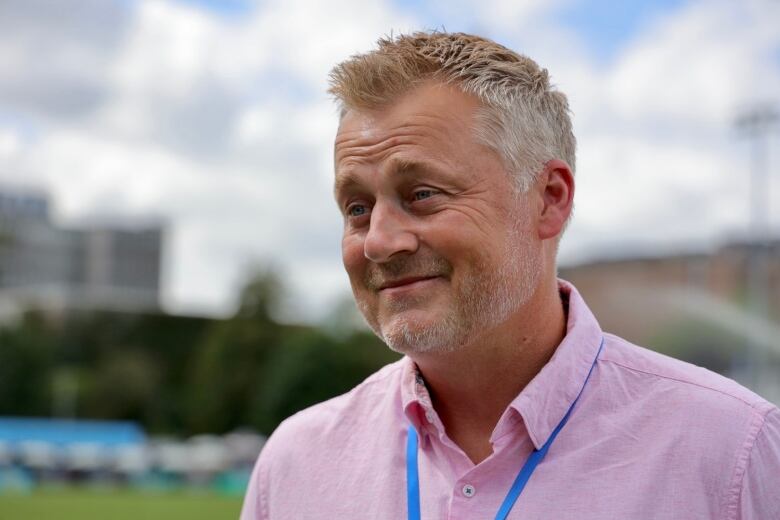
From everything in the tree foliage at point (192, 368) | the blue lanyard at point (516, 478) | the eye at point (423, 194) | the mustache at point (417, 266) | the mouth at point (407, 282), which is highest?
the eye at point (423, 194)

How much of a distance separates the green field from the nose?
964 inches

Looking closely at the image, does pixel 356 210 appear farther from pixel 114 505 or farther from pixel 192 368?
pixel 192 368

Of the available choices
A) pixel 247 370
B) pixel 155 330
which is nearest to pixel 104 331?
pixel 155 330

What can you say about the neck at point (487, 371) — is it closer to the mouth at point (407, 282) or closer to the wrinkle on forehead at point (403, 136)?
the mouth at point (407, 282)

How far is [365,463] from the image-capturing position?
263 centimetres

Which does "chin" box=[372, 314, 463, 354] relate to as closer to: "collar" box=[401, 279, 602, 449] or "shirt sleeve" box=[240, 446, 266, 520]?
"collar" box=[401, 279, 602, 449]

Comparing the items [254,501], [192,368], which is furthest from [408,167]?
[192,368]

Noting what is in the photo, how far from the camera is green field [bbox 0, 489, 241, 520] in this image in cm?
2672

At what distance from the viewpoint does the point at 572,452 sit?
2.41 meters

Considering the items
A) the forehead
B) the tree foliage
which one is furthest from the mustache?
the tree foliage

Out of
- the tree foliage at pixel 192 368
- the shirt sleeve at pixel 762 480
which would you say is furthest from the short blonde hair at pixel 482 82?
the tree foliage at pixel 192 368

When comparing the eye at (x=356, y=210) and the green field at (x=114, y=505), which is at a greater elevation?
the eye at (x=356, y=210)

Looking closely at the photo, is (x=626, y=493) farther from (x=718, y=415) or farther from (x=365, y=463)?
(x=365, y=463)

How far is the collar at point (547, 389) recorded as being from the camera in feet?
7.99
